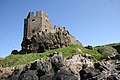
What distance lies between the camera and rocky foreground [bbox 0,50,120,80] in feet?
137

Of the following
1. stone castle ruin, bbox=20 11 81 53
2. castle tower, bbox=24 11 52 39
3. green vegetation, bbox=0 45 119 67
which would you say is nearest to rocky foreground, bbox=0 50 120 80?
green vegetation, bbox=0 45 119 67

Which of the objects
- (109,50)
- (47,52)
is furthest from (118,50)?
(47,52)

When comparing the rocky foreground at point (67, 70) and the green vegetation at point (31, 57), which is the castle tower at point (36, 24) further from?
the rocky foreground at point (67, 70)

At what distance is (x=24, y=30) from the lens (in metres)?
68.2

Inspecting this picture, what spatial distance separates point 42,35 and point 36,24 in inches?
191

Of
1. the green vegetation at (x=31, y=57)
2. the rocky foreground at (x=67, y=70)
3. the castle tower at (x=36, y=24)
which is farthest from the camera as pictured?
the castle tower at (x=36, y=24)

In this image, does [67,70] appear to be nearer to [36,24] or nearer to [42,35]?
[42,35]

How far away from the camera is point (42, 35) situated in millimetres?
63469

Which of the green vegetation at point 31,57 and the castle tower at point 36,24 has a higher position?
the castle tower at point 36,24

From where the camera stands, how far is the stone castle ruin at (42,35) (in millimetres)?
62594

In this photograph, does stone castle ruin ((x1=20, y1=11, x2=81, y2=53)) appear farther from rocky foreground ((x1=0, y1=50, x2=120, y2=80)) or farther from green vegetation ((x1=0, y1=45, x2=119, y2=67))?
rocky foreground ((x1=0, y1=50, x2=120, y2=80))

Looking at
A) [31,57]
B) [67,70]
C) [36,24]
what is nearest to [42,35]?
[36,24]

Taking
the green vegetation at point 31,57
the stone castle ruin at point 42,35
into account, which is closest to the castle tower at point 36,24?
the stone castle ruin at point 42,35

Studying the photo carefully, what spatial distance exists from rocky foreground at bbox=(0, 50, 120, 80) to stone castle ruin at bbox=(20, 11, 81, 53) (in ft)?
45.4
